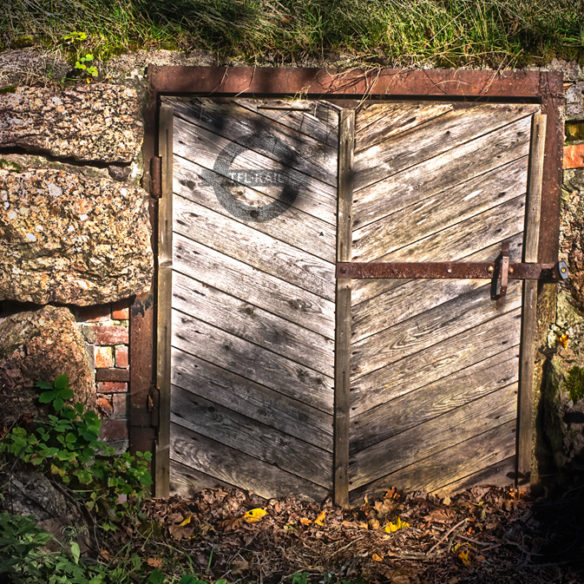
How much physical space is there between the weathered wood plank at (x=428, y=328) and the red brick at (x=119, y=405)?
4.32 feet

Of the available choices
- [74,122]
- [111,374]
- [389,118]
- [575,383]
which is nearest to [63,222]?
[74,122]

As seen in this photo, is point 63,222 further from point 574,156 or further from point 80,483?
point 574,156

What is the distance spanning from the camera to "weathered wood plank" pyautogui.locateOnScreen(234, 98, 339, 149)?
10.1ft

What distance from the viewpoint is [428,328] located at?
3.23 metres

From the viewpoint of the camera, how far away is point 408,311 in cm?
321

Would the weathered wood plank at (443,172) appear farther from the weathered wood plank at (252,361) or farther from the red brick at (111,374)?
the red brick at (111,374)

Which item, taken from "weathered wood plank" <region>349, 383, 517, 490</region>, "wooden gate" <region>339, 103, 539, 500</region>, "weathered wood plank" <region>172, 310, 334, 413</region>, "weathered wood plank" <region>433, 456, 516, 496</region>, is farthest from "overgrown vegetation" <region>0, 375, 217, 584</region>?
"weathered wood plank" <region>433, 456, 516, 496</region>

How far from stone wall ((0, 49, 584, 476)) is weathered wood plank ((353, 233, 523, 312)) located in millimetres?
513

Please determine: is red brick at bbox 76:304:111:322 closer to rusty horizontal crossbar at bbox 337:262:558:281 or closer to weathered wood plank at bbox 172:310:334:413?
weathered wood plank at bbox 172:310:334:413

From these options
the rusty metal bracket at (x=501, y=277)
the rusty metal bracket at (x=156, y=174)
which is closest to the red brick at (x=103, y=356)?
the rusty metal bracket at (x=156, y=174)

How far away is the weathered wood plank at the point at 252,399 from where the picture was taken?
10.4 ft

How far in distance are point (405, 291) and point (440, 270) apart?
0.76 feet

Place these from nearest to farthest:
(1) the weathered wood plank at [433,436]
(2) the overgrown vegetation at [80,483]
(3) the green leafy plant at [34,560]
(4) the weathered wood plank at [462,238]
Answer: (3) the green leafy plant at [34,560]
(2) the overgrown vegetation at [80,483]
(4) the weathered wood plank at [462,238]
(1) the weathered wood plank at [433,436]

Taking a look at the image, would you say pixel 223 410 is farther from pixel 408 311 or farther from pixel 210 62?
pixel 210 62
